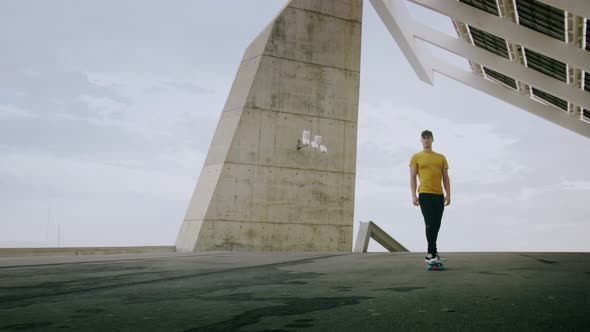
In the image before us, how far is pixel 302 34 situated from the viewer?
21141 mm

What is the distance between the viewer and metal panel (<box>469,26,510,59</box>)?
25031mm

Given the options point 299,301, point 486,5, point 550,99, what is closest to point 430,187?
point 299,301

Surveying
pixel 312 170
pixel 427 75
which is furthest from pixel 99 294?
pixel 427 75

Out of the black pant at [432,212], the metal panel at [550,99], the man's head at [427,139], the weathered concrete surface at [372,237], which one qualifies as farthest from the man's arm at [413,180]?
the metal panel at [550,99]

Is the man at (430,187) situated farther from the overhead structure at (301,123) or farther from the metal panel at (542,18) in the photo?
the metal panel at (542,18)

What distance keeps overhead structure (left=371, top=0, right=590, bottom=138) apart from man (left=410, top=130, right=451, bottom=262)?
1005 cm

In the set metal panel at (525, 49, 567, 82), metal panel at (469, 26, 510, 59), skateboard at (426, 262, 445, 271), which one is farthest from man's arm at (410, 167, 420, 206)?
metal panel at (525, 49, 567, 82)

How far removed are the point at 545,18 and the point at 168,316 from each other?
19283 mm

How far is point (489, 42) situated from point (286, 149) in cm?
1086

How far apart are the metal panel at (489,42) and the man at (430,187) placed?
1761 cm

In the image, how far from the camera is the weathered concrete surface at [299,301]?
12.5 feet

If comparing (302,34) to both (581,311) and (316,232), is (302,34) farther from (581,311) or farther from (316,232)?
(581,311)

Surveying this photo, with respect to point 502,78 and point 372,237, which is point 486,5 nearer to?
point 372,237

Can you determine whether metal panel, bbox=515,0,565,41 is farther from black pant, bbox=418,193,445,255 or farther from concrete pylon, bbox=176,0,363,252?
black pant, bbox=418,193,445,255
